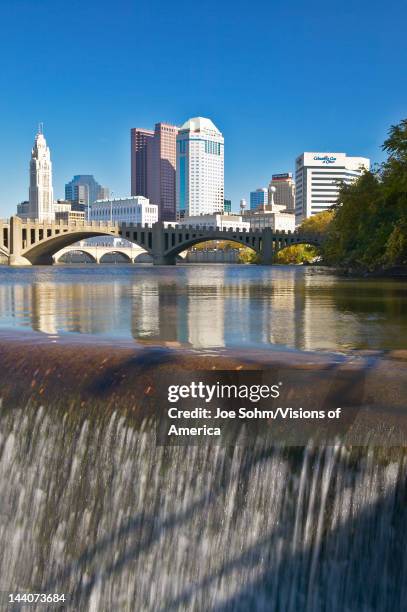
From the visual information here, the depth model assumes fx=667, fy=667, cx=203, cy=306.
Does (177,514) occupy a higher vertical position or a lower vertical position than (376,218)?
lower

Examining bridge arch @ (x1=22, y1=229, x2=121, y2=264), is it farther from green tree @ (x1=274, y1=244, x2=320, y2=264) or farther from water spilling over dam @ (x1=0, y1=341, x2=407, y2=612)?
water spilling over dam @ (x1=0, y1=341, x2=407, y2=612)

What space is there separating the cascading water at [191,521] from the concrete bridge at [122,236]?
327 ft

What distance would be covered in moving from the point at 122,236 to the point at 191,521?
10673 cm

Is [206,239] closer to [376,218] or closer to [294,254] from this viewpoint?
[294,254]

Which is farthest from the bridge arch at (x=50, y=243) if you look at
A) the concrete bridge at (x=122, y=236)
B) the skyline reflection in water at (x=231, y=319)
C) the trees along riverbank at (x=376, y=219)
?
the skyline reflection in water at (x=231, y=319)

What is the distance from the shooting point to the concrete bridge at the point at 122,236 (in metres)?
105

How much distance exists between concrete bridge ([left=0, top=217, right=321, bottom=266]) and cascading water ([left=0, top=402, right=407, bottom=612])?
327ft

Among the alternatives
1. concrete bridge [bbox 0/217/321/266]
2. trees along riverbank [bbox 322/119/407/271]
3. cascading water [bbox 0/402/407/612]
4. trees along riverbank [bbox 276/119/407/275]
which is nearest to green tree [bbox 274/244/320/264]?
concrete bridge [bbox 0/217/321/266]

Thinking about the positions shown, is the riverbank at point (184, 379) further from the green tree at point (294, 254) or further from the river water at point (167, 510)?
the green tree at point (294, 254)

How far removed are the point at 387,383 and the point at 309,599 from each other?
237 cm

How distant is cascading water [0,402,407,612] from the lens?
5.89m

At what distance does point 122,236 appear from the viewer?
112m

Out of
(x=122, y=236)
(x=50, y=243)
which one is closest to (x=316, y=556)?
(x=50, y=243)

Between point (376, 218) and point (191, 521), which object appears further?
point (376, 218)
